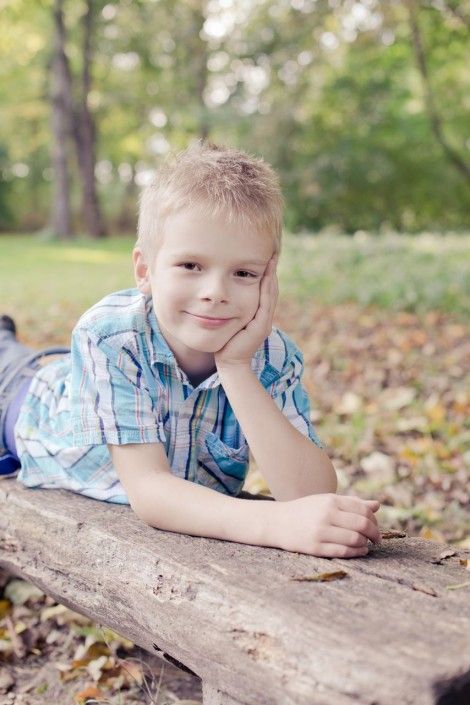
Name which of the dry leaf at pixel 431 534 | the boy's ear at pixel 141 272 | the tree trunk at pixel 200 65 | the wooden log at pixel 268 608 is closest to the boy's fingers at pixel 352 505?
the wooden log at pixel 268 608

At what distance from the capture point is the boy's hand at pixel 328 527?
1.76m

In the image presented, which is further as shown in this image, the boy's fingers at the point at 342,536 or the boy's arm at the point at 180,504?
the boy's arm at the point at 180,504

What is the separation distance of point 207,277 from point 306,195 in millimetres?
16745

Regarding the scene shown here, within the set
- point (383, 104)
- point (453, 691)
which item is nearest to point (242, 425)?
point (453, 691)

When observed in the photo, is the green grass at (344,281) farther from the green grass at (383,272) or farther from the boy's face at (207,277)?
the boy's face at (207,277)

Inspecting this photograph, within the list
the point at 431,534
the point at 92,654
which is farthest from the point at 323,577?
the point at 431,534

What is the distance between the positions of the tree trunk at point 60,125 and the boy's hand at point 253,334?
21.7 metres

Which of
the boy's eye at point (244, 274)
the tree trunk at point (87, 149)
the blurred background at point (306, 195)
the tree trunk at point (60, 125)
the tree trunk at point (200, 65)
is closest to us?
the boy's eye at point (244, 274)

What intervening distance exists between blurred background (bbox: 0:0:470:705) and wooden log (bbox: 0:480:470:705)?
49 cm

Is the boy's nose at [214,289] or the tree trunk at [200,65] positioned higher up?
the tree trunk at [200,65]

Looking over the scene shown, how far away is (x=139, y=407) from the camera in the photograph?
2.07 meters

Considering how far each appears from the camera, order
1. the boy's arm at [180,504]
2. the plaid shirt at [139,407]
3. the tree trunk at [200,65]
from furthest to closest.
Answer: the tree trunk at [200,65] < the plaid shirt at [139,407] < the boy's arm at [180,504]

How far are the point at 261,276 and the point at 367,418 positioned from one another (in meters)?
2.76

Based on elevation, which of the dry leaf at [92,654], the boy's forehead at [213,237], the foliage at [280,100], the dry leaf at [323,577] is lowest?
the dry leaf at [92,654]
